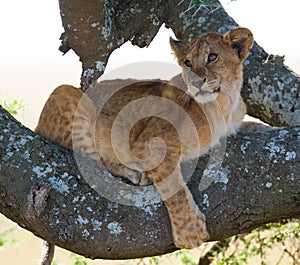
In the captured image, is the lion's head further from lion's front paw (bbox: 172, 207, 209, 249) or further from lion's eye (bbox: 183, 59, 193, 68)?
lion's front paw (bbox: 172, 207, 209, 249)

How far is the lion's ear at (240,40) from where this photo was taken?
3576 millimetres

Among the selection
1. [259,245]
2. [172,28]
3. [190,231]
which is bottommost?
[190,231]

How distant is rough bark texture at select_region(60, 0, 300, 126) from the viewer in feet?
13.1

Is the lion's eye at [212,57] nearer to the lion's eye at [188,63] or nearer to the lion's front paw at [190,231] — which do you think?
the lion's eye at [188,63]

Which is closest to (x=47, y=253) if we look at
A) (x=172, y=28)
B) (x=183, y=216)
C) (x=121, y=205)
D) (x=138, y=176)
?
(x=138, y=176)

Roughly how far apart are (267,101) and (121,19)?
1.19 m

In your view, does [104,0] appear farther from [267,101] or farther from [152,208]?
[152,208]

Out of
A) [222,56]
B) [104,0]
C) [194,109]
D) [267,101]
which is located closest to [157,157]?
[194,109]

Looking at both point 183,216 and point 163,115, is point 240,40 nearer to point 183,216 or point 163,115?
point 163,115

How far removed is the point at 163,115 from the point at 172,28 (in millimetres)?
1139

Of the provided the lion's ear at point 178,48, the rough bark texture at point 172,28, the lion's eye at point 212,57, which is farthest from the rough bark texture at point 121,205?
the rough bark texture at point 172,28

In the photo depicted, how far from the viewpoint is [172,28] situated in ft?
15.0

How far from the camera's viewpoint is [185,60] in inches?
140

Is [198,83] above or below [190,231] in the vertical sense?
above
